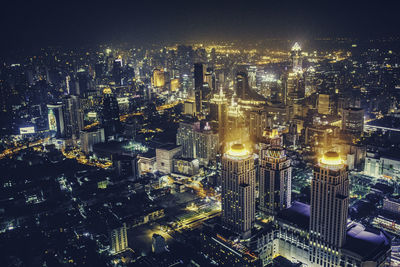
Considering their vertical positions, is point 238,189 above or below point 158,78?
below

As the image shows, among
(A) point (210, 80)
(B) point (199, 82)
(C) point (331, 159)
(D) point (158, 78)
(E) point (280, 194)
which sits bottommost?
(E) point (280, 194)

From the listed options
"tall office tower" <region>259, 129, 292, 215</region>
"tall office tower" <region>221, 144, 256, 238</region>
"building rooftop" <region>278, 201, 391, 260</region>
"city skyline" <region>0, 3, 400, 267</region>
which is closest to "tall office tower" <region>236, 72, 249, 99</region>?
"city skyline" <region>0, 3, 400, 267</region>

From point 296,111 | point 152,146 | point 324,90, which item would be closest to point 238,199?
point 152,146

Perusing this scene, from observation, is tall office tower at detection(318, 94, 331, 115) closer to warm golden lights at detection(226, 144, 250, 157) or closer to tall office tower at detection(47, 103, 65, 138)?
warm golden lights at detection(226, 144, 250, 157)

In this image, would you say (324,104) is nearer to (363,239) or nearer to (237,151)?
(237,151)

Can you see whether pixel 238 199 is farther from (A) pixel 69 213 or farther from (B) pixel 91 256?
(A) pixel 69 213

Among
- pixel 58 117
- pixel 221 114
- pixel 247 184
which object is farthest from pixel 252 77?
pixel 247 184

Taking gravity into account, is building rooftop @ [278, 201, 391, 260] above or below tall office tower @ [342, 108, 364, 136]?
below
